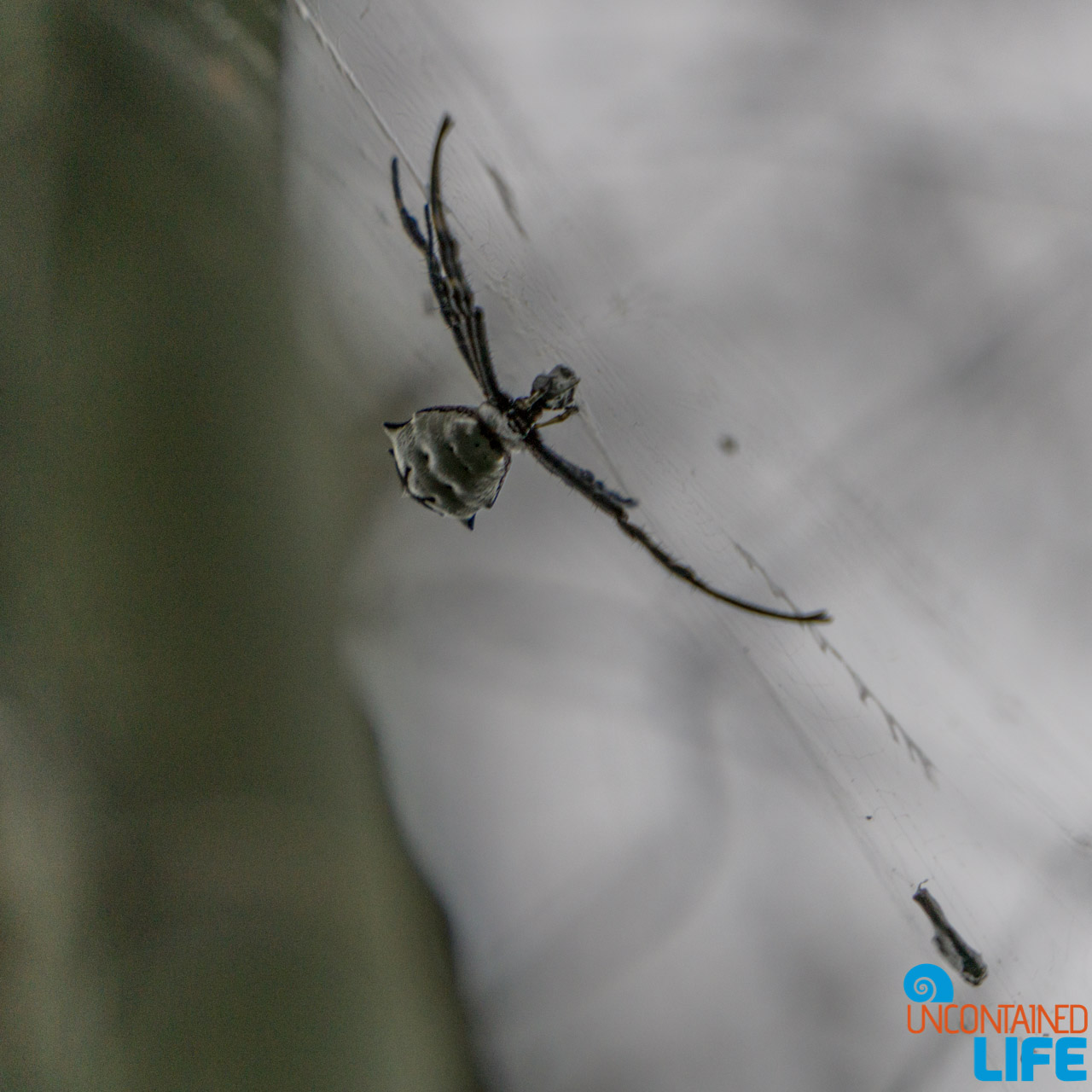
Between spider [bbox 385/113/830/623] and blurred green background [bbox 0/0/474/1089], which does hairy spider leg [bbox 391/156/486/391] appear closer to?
spider [bbox 385/113/830/623]

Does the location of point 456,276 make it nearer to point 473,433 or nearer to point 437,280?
point 437,280

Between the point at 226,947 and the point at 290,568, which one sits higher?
the point at 290,568

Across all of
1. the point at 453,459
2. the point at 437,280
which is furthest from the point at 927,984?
the point at 437,280

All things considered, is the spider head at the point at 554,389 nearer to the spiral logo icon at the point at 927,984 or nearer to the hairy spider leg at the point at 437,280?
the hairy spider leg at the point at 437,280

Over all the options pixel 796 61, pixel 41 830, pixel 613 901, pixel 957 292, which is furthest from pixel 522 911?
pixel 796 61

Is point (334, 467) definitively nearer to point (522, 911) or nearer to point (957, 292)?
point (522, 911)

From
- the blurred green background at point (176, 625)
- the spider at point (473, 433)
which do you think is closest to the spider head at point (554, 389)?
the spider at point (473, 433)
